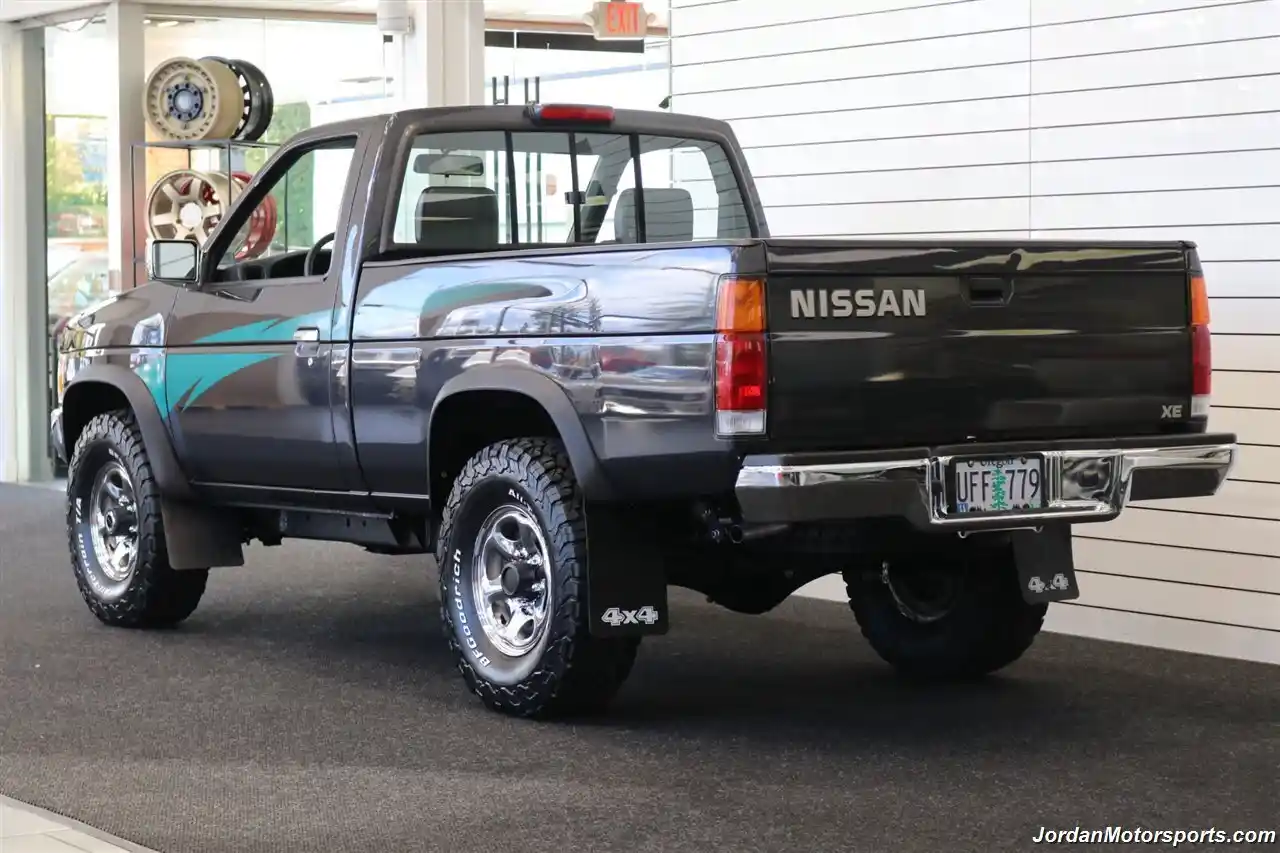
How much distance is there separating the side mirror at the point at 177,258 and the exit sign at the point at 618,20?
4.66 metres

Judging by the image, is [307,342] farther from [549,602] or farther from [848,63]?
[848,63]

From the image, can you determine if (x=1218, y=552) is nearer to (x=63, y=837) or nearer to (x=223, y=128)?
(x=63, y=837)

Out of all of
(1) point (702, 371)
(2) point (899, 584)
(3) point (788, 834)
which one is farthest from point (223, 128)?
(3) point (788, 834)

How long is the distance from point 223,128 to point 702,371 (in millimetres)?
8370

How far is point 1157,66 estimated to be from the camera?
24.4 ft

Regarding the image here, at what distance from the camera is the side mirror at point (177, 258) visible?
743 cm

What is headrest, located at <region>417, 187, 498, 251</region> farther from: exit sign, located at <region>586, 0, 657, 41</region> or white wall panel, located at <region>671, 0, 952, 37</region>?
exit sign, located at <region>586, 0, 657, 41</region>

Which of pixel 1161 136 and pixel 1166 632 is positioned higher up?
pixel 1161 136

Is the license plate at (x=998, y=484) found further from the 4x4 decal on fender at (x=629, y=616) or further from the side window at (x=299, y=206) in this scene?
the side window at (x=299, y=206)

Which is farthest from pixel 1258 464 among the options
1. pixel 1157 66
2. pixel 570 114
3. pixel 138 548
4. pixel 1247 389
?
pixel 138 548

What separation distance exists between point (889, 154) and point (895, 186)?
0.46 feet

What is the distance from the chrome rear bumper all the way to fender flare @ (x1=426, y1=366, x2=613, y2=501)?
0.54 metres

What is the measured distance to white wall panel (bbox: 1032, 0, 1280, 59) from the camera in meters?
7.09

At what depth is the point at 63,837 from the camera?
462cm
